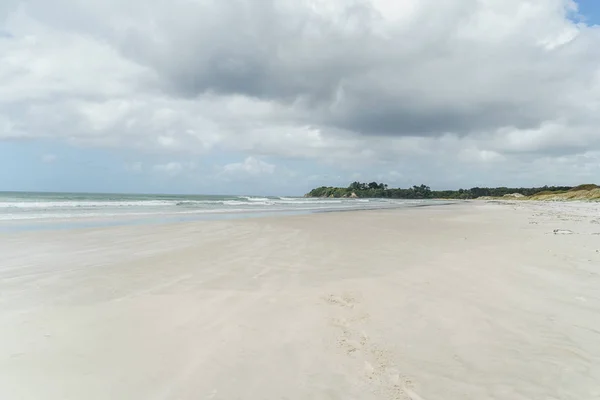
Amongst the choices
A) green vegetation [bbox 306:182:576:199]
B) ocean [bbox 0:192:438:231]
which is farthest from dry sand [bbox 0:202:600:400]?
green vegetation [bbox 306:182:576:199]

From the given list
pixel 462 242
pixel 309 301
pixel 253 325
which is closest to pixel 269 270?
pixel 309 301

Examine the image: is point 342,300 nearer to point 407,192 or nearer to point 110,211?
point 110,211

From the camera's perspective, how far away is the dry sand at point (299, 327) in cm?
320

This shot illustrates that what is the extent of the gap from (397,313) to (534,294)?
2.71 m

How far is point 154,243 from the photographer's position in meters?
11.4

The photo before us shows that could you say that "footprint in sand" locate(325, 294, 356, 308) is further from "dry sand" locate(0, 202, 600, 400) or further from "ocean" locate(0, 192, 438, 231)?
"ocean" locate(0, 192, 438, 231)

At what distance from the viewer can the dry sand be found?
126 inches

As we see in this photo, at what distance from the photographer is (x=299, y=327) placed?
450 cm

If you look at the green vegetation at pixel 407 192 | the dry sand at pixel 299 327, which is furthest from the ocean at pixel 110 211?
the green vegetation at pixel 407 192

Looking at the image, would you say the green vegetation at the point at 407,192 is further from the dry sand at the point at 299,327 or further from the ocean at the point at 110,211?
the dry sand at the point at 299,327

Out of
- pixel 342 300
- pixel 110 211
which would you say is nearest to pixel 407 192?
pixel 110 211

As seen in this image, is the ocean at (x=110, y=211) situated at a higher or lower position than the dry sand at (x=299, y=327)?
higher

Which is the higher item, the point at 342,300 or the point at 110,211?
the point at 110,211

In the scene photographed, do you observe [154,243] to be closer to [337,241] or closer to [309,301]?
[337,241]
